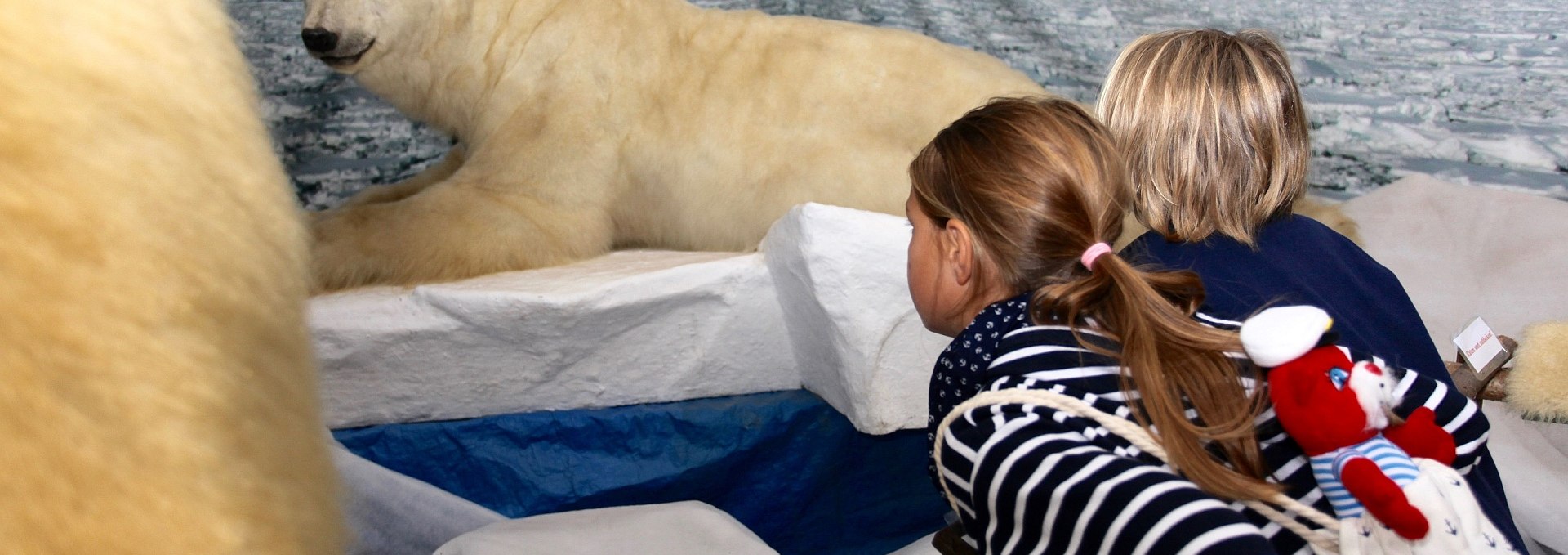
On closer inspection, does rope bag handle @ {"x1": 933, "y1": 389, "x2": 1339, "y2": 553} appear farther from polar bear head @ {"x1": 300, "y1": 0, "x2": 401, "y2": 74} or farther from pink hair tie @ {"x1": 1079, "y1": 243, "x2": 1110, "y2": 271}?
polar bear head @ {"x1": 300, "y1": 0, "x2": 401, "y2": 74}

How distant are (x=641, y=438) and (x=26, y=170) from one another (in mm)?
1537

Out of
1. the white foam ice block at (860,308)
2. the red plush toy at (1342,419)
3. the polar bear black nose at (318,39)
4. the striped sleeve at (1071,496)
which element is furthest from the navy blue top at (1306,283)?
the polar bear black nose at (318,39)

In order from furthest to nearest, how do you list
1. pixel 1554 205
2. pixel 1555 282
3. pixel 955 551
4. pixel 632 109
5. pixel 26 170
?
1. pixel 1554 205
2. pixel 1555 282
3. pixel 632 109
4. pixel 955 551
5. pixel 26 170

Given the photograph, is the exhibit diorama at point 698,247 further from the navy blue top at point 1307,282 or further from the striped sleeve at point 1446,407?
the striped sleeve at point 1446,407

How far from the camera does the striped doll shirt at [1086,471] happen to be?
650 mm

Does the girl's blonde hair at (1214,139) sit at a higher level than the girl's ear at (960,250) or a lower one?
higher

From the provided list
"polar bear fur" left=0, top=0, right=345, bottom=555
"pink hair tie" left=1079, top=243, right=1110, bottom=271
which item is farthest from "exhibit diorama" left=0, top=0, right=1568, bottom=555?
"polar bear fur" left=0, top=0, right=345, bottom=555

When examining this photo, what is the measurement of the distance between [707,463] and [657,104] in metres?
0.73

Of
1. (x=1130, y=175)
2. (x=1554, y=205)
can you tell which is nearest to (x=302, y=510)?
(x=1130, y=175)

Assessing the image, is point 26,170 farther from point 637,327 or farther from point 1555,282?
point 1555,282

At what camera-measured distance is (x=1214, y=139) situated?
3.63ft

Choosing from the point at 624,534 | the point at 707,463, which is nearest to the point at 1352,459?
the point at 624,534

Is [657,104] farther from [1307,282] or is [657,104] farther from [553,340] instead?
[1307,282]

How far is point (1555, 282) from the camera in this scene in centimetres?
217
